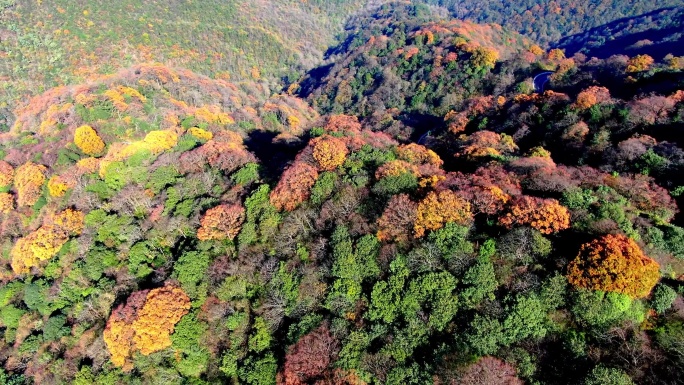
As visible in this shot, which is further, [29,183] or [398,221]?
[29,183]

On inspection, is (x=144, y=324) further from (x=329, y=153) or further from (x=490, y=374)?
(x=490, y=374)

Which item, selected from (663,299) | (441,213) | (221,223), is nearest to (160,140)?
(221,223)

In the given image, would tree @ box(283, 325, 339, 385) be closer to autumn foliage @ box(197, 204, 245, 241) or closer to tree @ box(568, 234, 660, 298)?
autumn foliage @ box(197, 204, 245, 241)

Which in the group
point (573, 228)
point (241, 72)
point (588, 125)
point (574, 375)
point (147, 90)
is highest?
point (588, 125)

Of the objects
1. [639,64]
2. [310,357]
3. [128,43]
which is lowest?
[128,43]

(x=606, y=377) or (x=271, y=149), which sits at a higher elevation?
(x=606, y=377)

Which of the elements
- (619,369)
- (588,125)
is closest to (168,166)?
(619,369)

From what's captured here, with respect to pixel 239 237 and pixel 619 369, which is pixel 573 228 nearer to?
pixel 619 369
